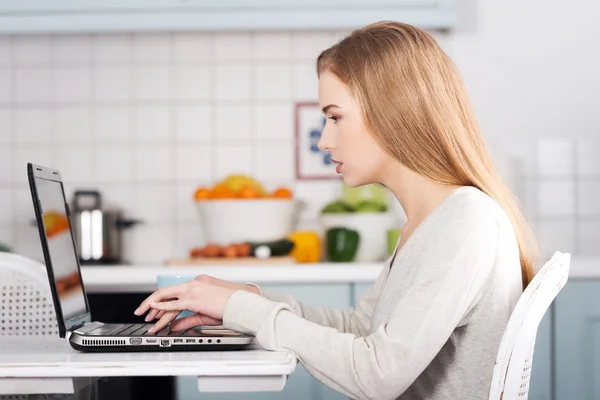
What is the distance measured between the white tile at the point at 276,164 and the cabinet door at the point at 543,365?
1.04 metres

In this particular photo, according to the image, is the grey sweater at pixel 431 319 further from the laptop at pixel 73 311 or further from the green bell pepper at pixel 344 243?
the green bell pepper at pixel 344 243

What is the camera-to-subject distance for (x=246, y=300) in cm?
111

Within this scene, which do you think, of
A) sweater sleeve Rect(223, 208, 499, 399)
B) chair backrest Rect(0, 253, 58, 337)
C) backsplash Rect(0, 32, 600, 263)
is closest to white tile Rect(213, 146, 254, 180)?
backsplash Rect(0, 32, 600, 263)

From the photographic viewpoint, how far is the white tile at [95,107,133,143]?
297cm

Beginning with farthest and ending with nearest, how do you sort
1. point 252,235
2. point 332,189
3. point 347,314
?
point 332,189 → point 252,235 → point 347,314

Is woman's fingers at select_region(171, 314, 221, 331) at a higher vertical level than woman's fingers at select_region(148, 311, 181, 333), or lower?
lower

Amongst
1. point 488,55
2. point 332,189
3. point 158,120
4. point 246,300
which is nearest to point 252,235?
point 332,189

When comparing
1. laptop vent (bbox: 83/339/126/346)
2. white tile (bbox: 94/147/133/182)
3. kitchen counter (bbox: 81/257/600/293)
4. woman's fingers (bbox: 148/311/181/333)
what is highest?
white tile (bbox: 94/147/133/182)

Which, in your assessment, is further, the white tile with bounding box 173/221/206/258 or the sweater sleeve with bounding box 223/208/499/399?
the white tile with bounding box 173/221/206/258

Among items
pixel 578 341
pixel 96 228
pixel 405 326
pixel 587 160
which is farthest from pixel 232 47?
pixel 405 326

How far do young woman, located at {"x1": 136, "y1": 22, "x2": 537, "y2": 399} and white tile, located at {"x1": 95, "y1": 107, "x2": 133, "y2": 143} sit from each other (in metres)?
1.78

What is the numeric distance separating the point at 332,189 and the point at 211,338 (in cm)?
190

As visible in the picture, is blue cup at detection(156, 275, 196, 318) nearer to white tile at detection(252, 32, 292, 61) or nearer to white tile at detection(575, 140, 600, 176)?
white tile at detection(252, 32, 292, 61)

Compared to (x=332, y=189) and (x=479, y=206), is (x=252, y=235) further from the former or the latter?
(x=479, y=206)
